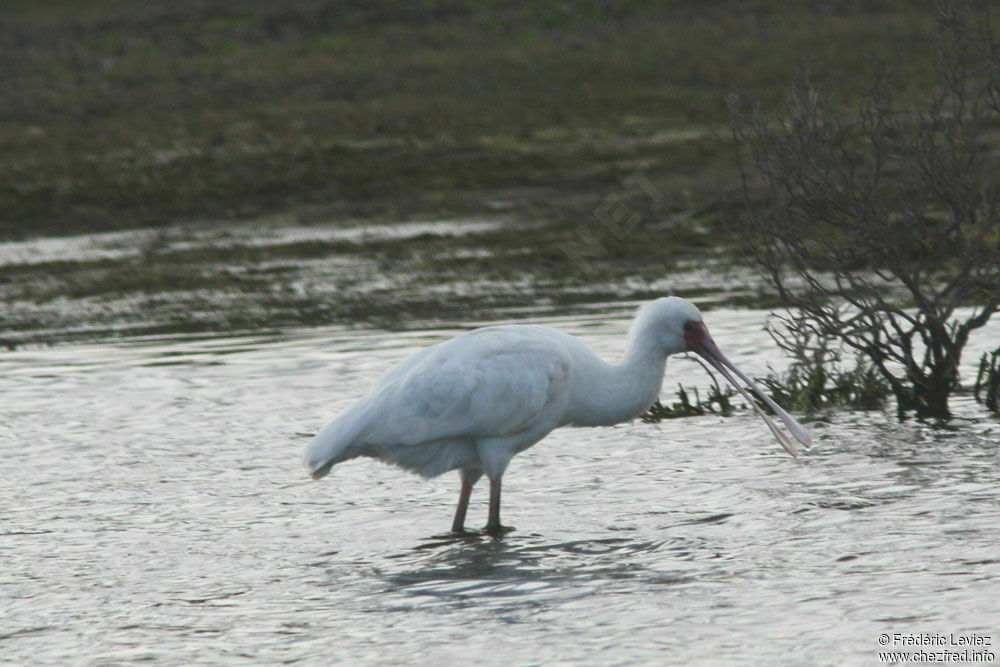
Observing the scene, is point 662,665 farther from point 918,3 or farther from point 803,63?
point 918,3

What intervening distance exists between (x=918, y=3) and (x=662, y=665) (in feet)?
94.4

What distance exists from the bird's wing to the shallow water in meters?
0.54

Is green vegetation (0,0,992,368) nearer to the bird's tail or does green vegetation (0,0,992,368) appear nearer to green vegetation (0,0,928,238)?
green vegetation (0,0,928,238)

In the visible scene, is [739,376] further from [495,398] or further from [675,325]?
[495,398]

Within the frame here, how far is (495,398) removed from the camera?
292 inches

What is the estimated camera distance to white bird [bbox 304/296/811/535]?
7.44m

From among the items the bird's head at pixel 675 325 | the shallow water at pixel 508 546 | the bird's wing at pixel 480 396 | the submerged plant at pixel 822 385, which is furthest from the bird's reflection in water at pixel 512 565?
the submerged plant at pixel 822 385

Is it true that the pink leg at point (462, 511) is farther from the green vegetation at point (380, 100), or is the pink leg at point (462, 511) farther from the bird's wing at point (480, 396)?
the green vegetation at point (380, 100)

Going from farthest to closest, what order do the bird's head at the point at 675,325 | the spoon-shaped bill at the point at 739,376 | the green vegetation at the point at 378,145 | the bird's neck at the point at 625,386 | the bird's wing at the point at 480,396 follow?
the green vegetation at the point at 378,145 < the spoon-shaped bill at the point at 739,376 < the bird's head at the point at 675,325 < the bird's neck at the point at 625,386 < the bird's wing at the point at 480,396

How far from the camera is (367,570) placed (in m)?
7.11

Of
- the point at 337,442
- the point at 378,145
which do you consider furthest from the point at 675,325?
the point at 378,145

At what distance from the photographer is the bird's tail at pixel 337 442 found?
24.4 feet

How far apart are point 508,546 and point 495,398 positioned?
0.68 meters

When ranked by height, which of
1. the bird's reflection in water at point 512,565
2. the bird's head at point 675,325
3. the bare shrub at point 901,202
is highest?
the bare shrub at point 901,202
